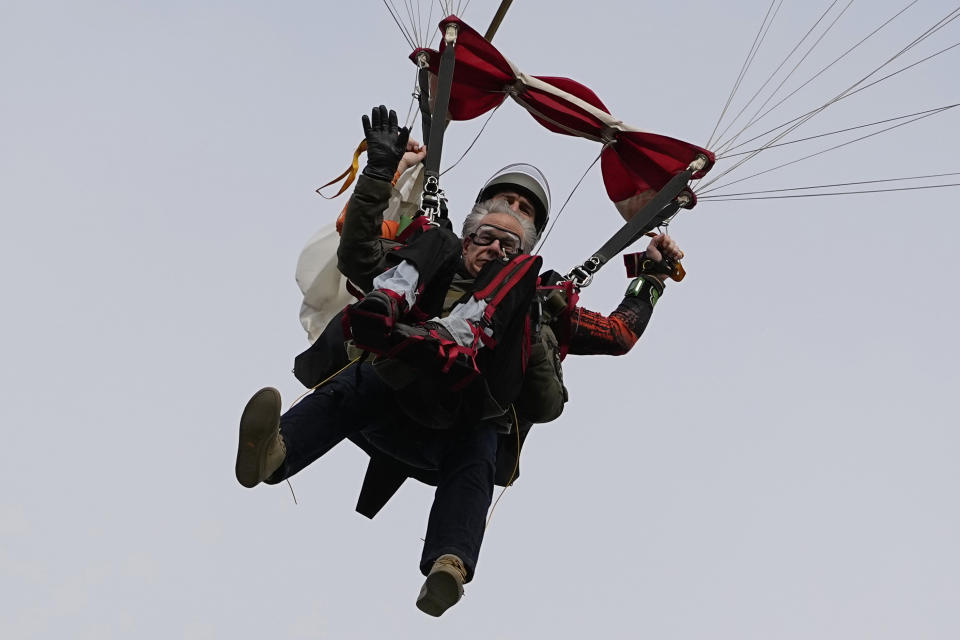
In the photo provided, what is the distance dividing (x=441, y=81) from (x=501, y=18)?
1089 mm

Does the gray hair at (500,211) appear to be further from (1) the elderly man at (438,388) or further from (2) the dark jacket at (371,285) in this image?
(2) the dark jacket at (371,285)

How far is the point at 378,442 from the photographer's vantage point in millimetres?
6645

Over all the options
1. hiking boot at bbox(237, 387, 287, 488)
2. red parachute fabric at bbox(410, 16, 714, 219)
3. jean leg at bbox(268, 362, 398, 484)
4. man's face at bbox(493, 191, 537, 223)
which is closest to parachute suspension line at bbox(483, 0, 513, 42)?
red parachute fabric at bbox(410, 16, 714, 219)

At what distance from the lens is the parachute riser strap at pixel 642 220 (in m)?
6.58

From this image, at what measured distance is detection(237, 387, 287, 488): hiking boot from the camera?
18.2ft

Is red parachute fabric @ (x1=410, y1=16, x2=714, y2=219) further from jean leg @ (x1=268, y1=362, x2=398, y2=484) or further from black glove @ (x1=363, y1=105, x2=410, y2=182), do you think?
jean leg @ (x1=268, y1=362, x2=398, y2=484)

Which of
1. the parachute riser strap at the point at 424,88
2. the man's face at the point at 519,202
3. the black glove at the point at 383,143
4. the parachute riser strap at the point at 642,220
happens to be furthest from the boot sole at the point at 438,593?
the parachute riser strap at the point at 424,88

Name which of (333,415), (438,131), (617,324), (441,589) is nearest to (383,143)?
(438,131)

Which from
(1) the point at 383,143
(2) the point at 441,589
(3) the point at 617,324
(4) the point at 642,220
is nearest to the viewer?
(2) the point at 441,589

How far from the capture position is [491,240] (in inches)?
257

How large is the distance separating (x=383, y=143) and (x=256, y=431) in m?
1.35

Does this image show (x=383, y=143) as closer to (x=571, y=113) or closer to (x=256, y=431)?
(x=256, y=431)

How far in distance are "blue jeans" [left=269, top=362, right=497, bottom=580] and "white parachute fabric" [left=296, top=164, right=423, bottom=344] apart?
64 centimetres

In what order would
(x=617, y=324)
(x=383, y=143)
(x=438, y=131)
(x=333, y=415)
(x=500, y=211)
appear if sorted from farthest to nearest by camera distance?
(x=617, y=324)
(x=500, y=211)
(x=438, y=131)
(x=333, y=415)
(x=383, y=143)
